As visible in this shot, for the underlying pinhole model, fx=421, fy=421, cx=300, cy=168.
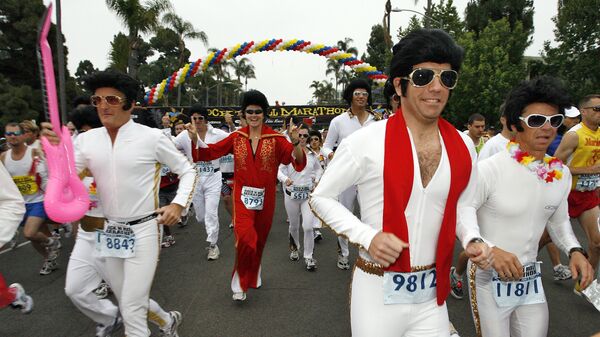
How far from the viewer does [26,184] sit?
592 cm

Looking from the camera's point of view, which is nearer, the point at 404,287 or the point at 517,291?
the point at 404,287

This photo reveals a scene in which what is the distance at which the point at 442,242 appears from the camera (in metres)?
2.02

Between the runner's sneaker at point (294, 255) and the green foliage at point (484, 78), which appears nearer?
the runner's sneaker at point (294, 255)

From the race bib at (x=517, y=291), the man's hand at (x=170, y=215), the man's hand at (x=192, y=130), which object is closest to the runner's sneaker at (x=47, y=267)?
the man's hand at (x=192, y=130)

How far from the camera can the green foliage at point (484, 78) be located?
928 inches

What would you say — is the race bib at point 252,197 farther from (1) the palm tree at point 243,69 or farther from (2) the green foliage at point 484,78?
(1) the palm tree at point 243,69

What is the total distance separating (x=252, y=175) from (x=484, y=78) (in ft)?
73.5

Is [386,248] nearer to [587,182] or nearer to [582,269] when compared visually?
[582,269]

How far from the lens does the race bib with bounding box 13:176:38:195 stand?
5.86 m

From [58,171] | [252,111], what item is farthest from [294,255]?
[58,171]

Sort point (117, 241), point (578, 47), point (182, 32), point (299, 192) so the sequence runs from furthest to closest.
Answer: point (182, 32) < point (578, 47) < point (299, 192) < point (117, 241)

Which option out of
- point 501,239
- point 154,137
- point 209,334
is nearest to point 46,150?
point 154,137

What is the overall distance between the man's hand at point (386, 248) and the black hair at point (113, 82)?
8.11 feet

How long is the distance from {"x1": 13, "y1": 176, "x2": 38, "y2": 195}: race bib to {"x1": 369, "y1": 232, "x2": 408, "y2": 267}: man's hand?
5721 millimetres
